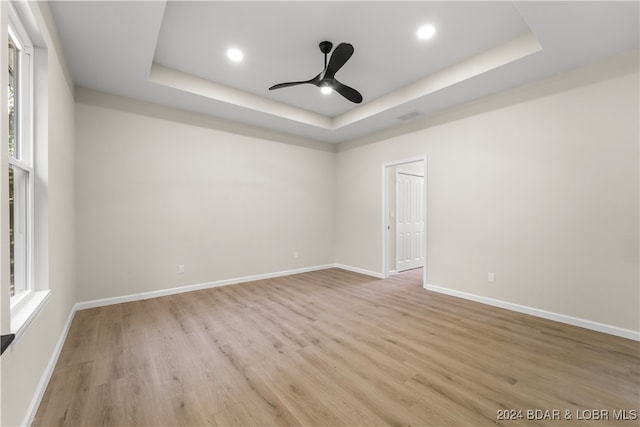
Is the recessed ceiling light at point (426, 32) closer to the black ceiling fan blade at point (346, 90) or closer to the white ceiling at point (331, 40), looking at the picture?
the white ceiling at point (331, 40)

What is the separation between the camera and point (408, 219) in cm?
564

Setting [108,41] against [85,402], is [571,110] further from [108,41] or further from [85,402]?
[85,402]

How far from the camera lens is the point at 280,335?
2.67 meters

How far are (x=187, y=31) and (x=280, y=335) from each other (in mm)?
3147

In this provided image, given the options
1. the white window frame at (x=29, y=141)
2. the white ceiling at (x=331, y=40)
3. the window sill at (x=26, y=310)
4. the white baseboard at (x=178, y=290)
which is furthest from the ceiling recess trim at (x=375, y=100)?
the white baseboard at (x=178, y=290)

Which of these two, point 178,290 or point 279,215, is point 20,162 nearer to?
point 178,290

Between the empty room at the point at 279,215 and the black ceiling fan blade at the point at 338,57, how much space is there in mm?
46

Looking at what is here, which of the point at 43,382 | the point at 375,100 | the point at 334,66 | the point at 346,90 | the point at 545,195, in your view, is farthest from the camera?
the point at 375,100

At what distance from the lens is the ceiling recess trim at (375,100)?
2791 millimetres

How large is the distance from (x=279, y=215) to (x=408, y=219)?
→ 268 cm

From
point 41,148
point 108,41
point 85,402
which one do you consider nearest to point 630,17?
point 108,41

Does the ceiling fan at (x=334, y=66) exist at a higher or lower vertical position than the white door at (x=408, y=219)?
Result: higher

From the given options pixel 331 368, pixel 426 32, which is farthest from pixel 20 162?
pixel 426 32

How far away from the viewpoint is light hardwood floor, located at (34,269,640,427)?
164cm
